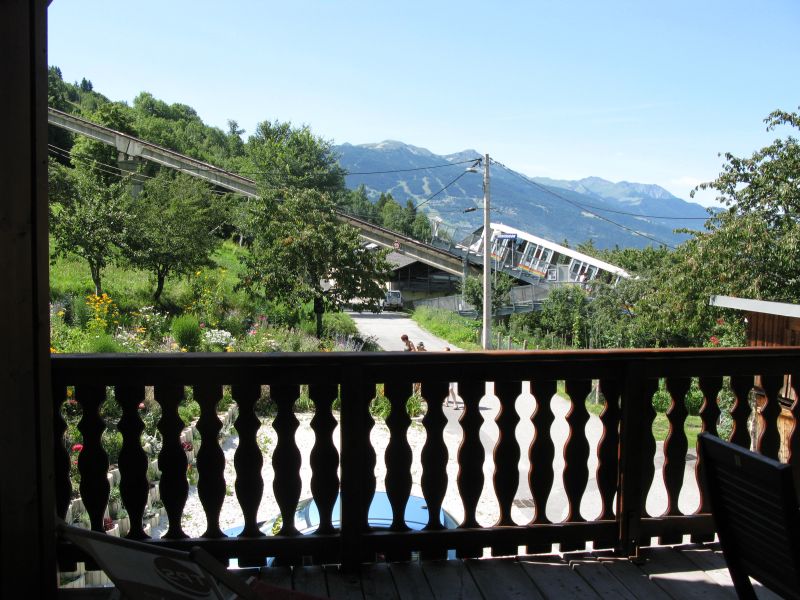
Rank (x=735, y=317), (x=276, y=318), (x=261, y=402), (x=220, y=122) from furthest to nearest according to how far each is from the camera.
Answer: (x=220, y=122), (x=276, y=318), (x=735, y=317), (x=261, y=402)

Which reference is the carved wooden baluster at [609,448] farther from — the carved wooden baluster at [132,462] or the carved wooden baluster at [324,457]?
the carved wooden baluster at [132,462]

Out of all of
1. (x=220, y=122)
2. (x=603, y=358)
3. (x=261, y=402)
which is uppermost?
(x=220, y=122)

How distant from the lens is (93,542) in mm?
1563

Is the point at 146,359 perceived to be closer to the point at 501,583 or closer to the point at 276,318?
the point at 501,583

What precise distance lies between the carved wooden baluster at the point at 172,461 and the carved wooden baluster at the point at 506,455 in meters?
1.16

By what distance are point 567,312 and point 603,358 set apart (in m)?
24.4

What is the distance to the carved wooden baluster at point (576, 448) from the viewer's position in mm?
2477

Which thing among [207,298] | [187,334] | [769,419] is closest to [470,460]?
[769,419]

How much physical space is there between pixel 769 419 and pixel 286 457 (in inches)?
79.0

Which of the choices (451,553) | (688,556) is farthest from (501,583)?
(688,556)

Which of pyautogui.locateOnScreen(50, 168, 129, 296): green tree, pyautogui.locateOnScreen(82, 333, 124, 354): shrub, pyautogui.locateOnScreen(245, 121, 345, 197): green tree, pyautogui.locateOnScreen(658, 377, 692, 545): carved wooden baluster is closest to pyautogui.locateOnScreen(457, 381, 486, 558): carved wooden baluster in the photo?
pyautogui.locateOnScreen(658, 377, 692, 545): carved wooden baluster

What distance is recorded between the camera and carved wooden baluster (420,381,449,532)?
239 cm

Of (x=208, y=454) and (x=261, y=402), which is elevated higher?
(x=208, y=454)

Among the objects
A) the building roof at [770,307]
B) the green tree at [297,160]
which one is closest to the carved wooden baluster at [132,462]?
the building roof at [770,307]
